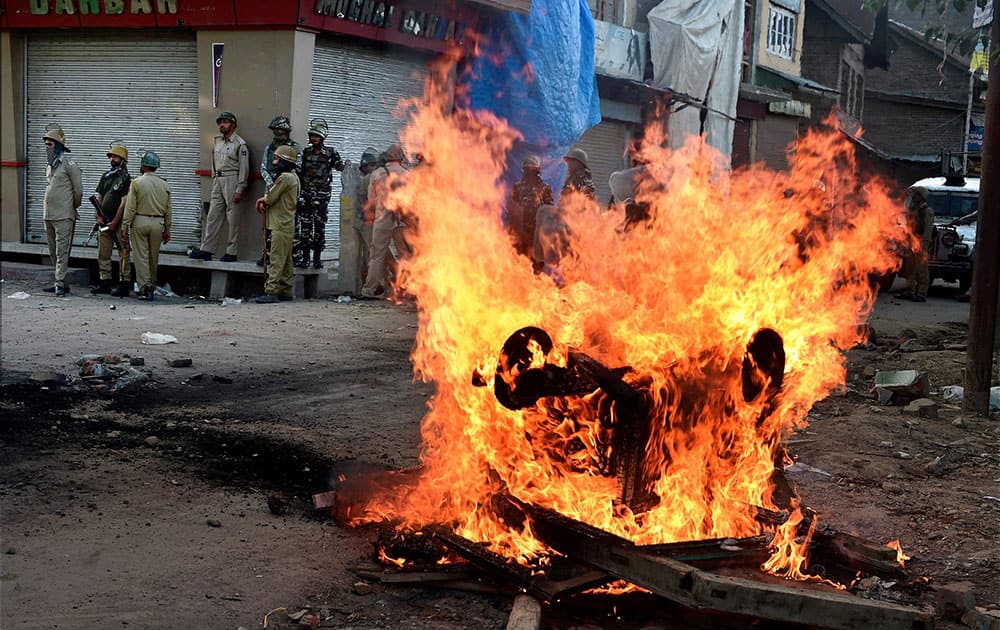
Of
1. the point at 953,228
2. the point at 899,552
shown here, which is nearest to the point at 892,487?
the point at 899,552

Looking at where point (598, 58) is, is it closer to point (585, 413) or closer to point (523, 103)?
point (523, 103)

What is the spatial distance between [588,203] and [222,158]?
19.0 feet

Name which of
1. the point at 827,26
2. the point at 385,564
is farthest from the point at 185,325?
the point at 827,26

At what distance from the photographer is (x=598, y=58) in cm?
2025

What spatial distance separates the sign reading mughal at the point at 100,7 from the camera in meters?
14.4

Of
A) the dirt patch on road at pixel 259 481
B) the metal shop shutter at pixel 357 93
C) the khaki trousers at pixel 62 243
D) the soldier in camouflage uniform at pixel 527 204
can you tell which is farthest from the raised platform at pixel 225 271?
the dirt patch on road at pixel 259 481

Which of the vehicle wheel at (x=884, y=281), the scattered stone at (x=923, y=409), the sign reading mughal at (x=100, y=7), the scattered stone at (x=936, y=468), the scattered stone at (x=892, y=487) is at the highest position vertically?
the sign reading mughal at (x=100, y=7)

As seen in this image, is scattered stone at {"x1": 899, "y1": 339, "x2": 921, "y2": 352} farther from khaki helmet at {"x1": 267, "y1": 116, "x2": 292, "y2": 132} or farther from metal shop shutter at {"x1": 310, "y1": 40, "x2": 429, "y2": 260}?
metal shop shutter at {"x1": 310, "y1": 40, "x2": 429, "y2": 260}

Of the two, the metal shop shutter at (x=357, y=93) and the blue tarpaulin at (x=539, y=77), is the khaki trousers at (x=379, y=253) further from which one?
the blue tarpaulin at (x=539, y=77)

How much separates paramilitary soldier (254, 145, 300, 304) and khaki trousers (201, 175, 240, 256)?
978 mm

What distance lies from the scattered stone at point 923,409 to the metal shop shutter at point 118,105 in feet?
34.9

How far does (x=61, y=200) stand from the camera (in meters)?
13.5

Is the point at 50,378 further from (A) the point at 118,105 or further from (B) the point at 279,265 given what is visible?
(A) the point at 118,105

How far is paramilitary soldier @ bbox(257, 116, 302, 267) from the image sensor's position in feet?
45.0
